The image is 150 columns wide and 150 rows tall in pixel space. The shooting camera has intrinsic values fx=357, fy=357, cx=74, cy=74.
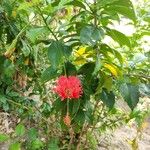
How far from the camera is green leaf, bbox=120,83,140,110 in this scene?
1.33 meters

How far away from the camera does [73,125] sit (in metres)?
1.59

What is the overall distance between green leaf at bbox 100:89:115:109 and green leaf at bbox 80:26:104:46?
1.10 feet

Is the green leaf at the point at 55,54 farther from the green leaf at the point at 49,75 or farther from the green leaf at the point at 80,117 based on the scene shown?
the green leaf at the point at 80,117

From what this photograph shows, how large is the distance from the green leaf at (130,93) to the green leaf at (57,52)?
254mm

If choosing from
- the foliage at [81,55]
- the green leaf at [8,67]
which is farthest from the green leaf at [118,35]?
the green leaf at [8,67]

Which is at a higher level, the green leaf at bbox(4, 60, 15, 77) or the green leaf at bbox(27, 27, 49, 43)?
the green leaf at bbox(27, 27, 49, 43)

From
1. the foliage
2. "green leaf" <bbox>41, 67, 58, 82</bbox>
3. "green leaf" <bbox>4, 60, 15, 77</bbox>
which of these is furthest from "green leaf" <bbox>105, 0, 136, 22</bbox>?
"green leaf" <bbox>4, 60, 15, 77</bbox>

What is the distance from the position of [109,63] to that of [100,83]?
3.4 inches

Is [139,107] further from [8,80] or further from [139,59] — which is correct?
[8,80]

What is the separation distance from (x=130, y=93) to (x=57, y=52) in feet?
1.05

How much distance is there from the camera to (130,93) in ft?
4.39

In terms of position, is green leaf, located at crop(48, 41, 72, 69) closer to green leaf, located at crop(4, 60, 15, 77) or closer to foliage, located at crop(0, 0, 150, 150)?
foliage, located at crop(0, 0, 150, 150)

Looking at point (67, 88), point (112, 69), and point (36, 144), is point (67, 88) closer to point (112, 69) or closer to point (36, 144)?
point (112, 69)

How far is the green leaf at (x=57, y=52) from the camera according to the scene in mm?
1221
